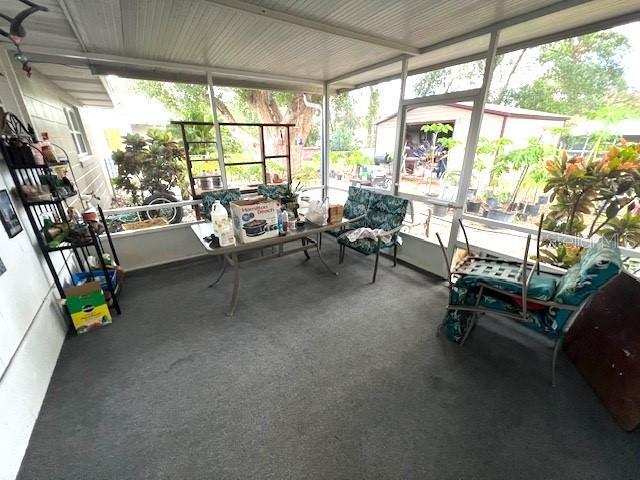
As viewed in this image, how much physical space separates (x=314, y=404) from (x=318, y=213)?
5.46ft

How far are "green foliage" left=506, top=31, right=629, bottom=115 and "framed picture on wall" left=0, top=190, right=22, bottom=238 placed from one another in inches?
156

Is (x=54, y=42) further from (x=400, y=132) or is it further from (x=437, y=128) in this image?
(x=437, y=128)

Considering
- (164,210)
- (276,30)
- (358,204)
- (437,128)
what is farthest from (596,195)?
(164,210)

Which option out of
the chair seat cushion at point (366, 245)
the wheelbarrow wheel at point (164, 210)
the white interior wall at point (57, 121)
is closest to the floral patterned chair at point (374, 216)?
the chair seat cushion at point (366, 245)

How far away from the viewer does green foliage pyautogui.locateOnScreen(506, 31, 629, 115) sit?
1831 millimetres

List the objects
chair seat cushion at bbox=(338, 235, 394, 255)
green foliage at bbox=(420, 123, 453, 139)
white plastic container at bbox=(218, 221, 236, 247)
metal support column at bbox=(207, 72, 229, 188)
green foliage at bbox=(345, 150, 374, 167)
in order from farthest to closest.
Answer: green foliage at bbox=(345, 150, 374, 167), metal support column at bbox=(207, 72, 229, 188), chair seat cushion at bbox=(338, 235, 394, 255), green foliage at bbox=(420, 123, 453, 139), white plastic container at bbox=(218, 221, 236, 247)

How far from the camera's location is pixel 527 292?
163 cm

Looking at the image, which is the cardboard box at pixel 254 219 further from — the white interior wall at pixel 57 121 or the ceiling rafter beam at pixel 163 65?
the white interior wall at pixel 57 121

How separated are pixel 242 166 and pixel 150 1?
2127mm

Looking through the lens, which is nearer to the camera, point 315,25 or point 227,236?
point 315,25

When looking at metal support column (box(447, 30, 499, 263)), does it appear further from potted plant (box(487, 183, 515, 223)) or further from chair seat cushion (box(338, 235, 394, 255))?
chair seat cushion (box(338, 235, 394, 255))

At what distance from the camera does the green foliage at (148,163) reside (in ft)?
10.5

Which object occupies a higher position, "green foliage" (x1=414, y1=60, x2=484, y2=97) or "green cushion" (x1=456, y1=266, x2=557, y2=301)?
"green foliage" (x1=414, y1=60, x2=484, y2=97)

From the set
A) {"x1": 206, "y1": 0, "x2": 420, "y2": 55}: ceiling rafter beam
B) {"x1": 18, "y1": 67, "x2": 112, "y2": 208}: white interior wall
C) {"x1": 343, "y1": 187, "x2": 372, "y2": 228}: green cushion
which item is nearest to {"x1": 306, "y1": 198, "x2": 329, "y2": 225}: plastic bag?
{"x1": 343, "y1": 187, "x2": 372, "y2": 228}: green cushion
